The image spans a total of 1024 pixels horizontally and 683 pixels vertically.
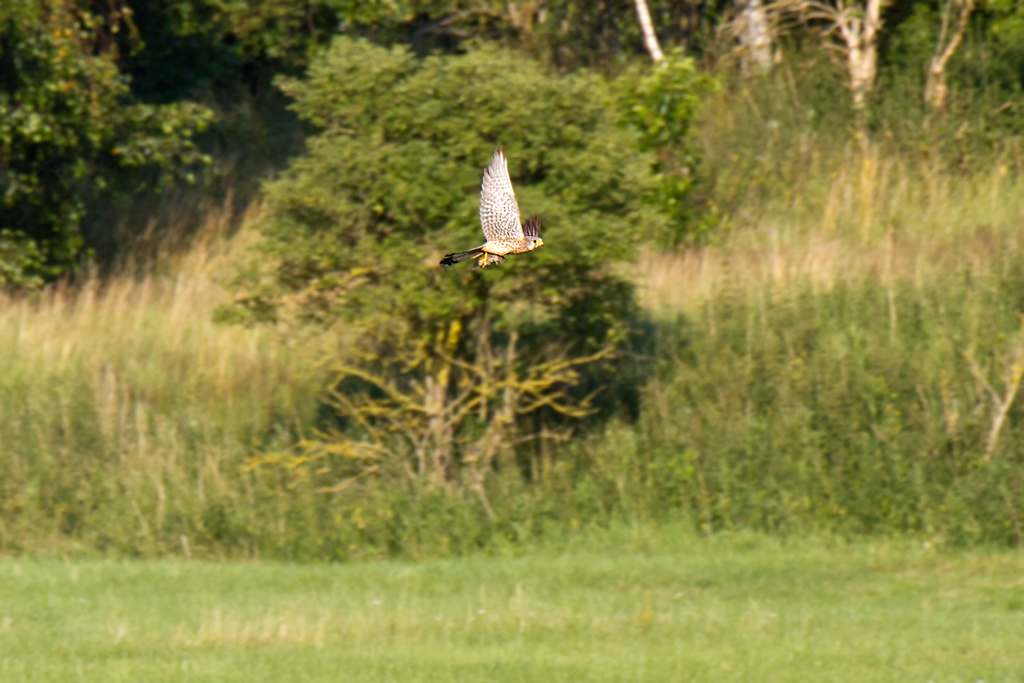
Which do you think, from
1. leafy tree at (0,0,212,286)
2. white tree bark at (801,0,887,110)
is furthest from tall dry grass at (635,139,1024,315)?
leafy tree at (0,0,212,286)

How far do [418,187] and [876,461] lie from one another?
4.37 m

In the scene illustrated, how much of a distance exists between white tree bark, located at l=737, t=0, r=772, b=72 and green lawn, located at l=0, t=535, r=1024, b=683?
9.22 m

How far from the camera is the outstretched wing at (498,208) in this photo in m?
5.51

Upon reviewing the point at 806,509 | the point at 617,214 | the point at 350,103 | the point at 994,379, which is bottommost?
the point at 806,509

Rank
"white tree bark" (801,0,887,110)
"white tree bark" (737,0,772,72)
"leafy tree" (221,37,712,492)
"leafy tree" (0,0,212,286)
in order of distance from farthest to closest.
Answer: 1. "white tree bark" (737,0,772,72)
2. "white tree bark" (801,0,887,110)
3. "leafy tree" (0,0,212,286)
4. "leafy tree" (221,37,712,492)

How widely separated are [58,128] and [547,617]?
9.22m

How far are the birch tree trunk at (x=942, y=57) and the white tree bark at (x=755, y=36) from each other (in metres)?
2.22

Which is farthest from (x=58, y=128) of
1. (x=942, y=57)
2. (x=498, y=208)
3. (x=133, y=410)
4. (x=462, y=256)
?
(x=462, y=256)

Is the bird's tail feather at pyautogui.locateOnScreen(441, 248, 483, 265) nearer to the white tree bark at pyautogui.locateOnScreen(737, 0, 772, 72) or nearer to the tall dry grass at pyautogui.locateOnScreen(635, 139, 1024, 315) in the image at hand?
the tall dry grass at pyautogui.locateOnScreen(635, 139, 1024, 315)

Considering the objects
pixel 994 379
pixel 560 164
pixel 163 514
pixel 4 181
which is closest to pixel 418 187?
pixel 560 164

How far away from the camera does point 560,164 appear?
34.9 ft

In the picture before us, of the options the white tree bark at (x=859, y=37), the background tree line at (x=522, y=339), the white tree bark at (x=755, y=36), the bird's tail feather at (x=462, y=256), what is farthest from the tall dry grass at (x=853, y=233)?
the bird's tail feather at (x=462, y=256)

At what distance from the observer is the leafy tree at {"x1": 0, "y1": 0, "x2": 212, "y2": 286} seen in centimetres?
1411

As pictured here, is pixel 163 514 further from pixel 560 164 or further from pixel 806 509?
pixel 806 509
